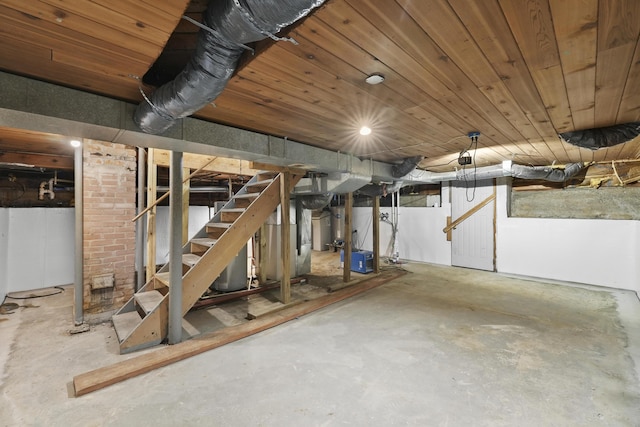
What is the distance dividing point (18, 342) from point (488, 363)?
4.27 meters

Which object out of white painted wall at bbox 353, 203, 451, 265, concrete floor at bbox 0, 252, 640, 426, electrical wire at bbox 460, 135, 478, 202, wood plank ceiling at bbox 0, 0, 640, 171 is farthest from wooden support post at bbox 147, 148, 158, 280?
white painted wall at bbox 353, 203, 451, 265

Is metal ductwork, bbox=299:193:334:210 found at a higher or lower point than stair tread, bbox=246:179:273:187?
lower

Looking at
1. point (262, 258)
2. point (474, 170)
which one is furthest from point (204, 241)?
point (474, 170)

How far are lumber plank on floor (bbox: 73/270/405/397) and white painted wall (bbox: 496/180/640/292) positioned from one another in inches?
153

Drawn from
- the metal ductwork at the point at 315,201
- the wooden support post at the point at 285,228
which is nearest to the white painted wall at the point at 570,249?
the metal ductwork at the point at 315,201

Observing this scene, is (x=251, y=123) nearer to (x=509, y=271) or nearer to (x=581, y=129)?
(x=581, y=129)

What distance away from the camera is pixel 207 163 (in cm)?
392

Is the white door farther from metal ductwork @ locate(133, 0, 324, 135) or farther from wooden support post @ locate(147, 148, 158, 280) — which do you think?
metal ductwork @ locate(133, 0, 324, 135)

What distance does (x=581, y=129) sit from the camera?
2.72 metres

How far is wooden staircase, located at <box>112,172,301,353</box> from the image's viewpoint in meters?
2.57

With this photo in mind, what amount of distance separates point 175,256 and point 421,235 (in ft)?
18.7

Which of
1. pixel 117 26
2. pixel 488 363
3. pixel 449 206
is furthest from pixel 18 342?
pixel 449 206

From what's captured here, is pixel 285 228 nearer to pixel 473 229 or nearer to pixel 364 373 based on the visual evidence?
pixel 364 373

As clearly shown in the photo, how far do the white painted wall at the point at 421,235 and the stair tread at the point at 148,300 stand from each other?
5586 mm
